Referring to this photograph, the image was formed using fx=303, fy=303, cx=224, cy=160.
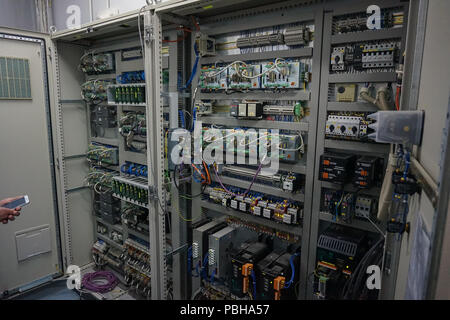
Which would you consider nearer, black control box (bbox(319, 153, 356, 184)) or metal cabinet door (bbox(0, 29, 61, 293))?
black control box (bbox(319, 153, 356, 184))

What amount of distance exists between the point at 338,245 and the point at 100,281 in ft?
8.76

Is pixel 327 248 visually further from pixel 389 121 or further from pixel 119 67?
pixel 119 67

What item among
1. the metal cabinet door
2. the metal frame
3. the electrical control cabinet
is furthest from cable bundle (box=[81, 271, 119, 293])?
the metal frame

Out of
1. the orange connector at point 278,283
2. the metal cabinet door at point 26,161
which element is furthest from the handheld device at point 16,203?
the orange connector at point 278,283

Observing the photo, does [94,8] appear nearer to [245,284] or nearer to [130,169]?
[130,169]

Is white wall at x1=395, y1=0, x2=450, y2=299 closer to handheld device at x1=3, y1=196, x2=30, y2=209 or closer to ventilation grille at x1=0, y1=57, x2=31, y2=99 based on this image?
handheld device at x1=3, y1=196, x2=30, y2=209

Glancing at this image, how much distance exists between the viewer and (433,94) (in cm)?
96

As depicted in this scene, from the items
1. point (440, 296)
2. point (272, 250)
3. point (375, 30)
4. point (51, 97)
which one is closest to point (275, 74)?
point (375, 30)

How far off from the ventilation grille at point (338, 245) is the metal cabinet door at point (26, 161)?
2794 millimetres

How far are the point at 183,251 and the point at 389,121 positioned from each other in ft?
6.89

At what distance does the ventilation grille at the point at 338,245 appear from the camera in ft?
5.90

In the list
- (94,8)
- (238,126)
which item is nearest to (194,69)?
(238,126)

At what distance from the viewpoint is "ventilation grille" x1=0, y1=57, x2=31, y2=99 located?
2.76m

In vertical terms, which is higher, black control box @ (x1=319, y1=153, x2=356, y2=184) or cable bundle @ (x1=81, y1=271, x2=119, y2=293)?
black control box @ (x1=319, y1=153, x2=356, y2=184)
